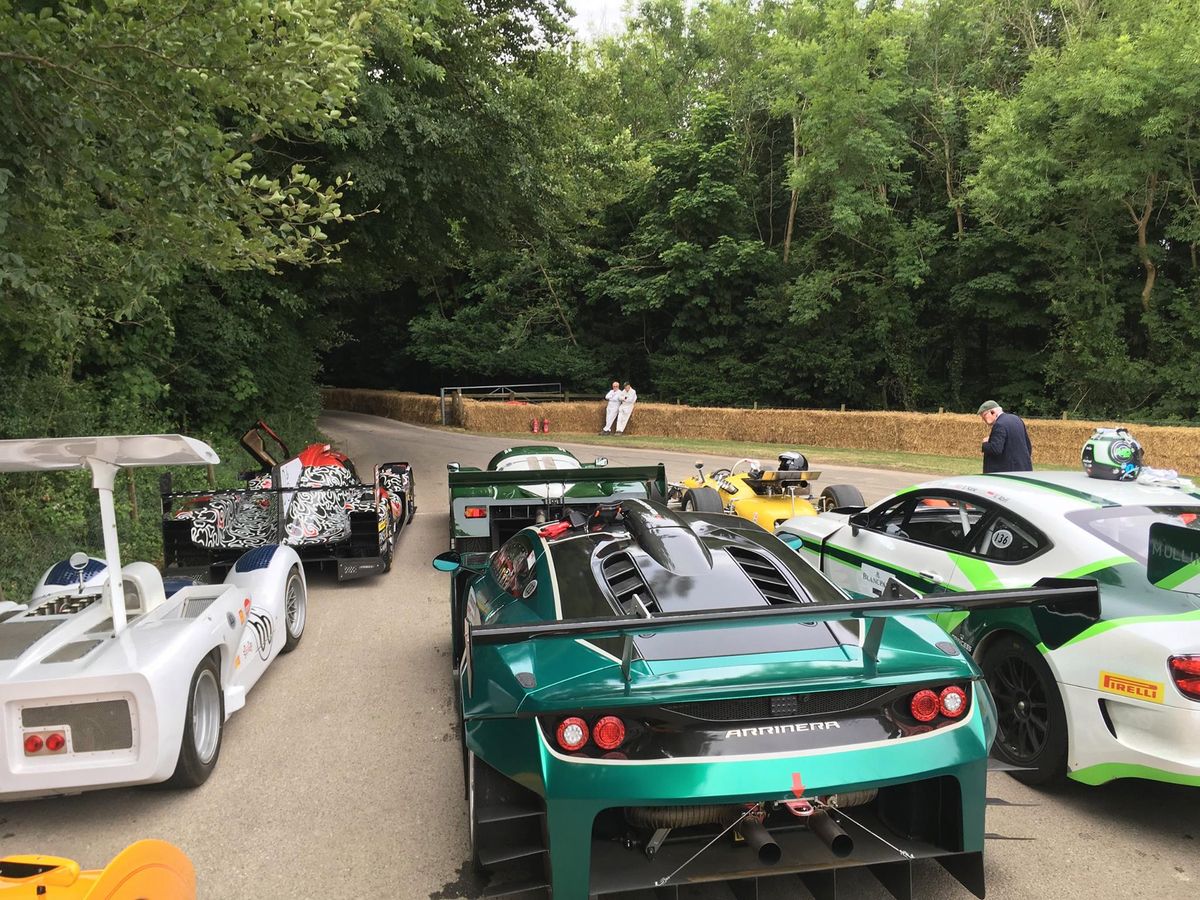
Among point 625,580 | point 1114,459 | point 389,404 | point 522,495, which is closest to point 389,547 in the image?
point 522,495

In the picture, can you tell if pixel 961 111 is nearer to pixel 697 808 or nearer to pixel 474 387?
pixel 474 387

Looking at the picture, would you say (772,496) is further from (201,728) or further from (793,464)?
(201,728)

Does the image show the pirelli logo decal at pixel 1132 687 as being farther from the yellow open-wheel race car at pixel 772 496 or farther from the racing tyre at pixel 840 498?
the racing tyre at pixel 840 498

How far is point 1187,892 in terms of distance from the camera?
310 cm

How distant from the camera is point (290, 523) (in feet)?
26.8

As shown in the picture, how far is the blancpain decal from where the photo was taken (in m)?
2.64

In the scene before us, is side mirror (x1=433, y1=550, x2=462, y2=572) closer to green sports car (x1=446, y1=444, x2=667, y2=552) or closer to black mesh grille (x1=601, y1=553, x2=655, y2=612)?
black mesh grille (x1=601, y1=553, x2=655, y2=612)

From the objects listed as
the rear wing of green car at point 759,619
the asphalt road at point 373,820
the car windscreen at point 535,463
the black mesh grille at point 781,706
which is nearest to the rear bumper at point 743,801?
the black mesh grille at point 781,706

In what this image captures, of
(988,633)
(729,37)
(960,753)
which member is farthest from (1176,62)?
(960,753)

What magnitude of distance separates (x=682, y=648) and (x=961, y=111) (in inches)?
1479

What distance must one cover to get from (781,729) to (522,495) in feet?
18.5

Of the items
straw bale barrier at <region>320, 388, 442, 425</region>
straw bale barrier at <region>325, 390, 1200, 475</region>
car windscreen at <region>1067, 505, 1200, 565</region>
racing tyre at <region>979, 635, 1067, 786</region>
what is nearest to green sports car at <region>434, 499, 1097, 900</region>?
racing tyre at <region>979, 635, 1067, 786</region>

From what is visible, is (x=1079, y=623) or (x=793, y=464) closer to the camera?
(x=1079, y=623)

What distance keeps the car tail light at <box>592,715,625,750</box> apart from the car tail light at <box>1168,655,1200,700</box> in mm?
2356
